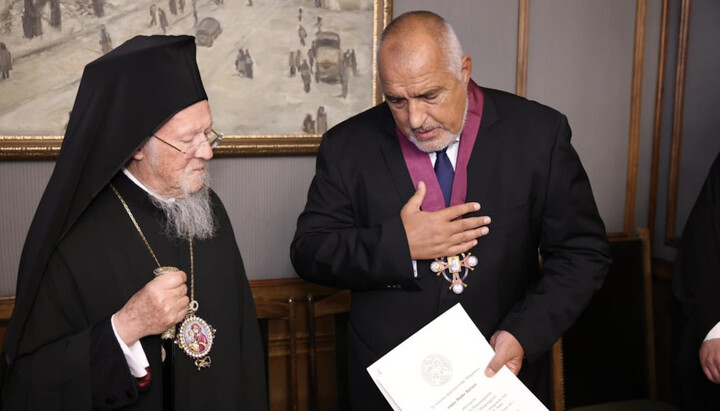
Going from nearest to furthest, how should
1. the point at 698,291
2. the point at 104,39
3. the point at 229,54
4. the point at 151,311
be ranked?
the point at 151,311, the point at 698,291, the point at 104,39, the point at 229,54

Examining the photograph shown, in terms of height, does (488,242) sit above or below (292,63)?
below

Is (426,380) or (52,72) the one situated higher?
(52,72)

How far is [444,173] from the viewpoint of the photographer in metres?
2.39

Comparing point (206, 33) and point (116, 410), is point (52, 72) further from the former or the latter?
point (116, 410)

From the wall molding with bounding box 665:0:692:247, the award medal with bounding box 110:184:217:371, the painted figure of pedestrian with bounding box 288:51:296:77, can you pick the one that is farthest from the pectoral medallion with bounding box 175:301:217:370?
the wall molding with bounding box 665:0:692:247

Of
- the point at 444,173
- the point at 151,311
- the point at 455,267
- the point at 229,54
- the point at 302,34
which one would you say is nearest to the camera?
the point at 151,311

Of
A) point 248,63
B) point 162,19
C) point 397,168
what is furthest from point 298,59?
point 397,168

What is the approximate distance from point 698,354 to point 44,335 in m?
2.24

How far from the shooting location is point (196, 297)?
2229 millimetres

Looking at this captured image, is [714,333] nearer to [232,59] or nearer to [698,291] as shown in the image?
[698,291]

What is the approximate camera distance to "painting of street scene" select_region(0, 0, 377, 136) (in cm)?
291

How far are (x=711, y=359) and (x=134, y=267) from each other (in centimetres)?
194

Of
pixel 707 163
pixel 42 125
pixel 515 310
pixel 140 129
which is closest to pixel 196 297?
pixel 140 129

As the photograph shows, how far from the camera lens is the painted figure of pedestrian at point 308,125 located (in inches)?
135
